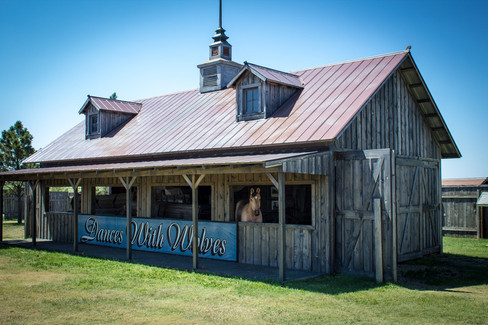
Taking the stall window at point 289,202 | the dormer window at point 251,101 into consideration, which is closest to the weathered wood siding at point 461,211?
the stall window at point 289,202

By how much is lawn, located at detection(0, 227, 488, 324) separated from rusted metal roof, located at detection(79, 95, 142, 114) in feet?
31.6

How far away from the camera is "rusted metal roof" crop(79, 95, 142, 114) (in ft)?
72.9

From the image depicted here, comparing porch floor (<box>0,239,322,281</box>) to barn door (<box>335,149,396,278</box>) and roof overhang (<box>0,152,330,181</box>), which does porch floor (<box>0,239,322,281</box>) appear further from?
roof overhang (<box>0,152,330,181</box>)

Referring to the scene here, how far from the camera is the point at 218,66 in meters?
21.8

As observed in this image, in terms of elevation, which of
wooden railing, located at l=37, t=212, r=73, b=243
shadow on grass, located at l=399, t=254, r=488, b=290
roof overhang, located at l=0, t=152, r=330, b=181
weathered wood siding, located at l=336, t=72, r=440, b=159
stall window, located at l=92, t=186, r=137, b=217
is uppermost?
weathered wood siding, located at l=336, t=72, r=440, b=159

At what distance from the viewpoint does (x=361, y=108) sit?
13734mm

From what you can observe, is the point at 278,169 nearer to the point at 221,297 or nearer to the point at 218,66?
the point at 221,297

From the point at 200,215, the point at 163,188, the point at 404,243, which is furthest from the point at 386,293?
the point at 163,188

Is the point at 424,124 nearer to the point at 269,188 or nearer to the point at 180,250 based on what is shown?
the point at 269,188

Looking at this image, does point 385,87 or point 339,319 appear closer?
point 339,319

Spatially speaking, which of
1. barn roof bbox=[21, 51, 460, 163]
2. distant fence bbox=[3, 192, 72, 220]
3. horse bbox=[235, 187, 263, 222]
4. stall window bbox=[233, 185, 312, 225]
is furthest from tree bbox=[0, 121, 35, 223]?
horse bbox=[235, 187, 263, 222]

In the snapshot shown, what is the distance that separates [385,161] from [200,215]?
9195 millimetres

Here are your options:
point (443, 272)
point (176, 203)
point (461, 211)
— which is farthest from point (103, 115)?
point (461, 211)

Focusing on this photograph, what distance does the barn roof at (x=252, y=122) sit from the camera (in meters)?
14.1
